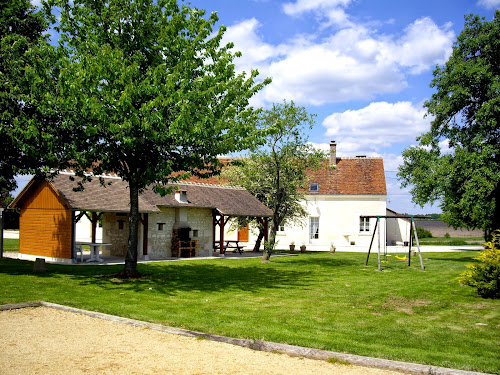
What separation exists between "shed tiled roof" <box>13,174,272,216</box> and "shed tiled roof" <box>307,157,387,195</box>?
357 inches

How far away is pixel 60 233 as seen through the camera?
19953 millimetres

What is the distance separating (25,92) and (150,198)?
9.54 metres

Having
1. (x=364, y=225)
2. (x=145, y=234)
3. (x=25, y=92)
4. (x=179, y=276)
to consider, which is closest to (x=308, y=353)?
(x=179, y=276)

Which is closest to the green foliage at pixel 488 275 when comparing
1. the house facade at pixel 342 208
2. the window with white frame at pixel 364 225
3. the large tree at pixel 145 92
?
the large tree at pixel 145 92

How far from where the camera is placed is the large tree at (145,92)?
12383 millimetres

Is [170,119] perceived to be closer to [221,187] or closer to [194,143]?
[194,143]

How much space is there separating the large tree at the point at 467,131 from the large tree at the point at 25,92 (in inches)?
635

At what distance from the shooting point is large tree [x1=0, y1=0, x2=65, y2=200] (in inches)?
509

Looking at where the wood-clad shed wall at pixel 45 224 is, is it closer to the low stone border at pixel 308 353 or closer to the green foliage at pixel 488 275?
the low stone border at pixel 308 353

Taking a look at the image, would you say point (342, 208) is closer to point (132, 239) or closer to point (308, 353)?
point (132, 239)

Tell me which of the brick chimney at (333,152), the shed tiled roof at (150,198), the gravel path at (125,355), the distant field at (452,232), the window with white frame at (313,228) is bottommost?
the distant field at (452,232)

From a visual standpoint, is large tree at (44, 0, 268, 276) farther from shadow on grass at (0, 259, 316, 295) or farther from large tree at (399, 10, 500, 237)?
large tree at (399, 10, 500, 237)

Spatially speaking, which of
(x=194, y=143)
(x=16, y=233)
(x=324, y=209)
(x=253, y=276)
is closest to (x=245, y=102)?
(x=194, y=143)

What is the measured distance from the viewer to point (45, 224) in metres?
20.7
